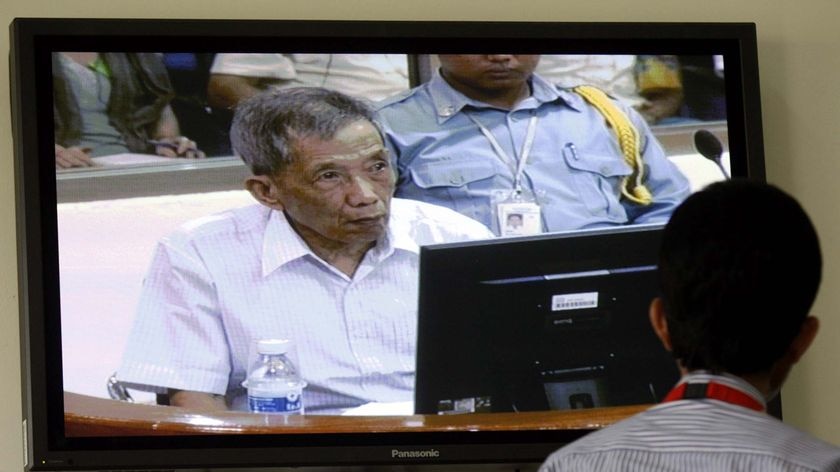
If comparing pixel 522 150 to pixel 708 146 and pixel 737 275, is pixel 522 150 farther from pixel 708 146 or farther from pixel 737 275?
pixel 737 275

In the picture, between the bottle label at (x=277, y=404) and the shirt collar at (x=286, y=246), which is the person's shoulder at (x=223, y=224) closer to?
the shirt collar at (x=286, y=246)

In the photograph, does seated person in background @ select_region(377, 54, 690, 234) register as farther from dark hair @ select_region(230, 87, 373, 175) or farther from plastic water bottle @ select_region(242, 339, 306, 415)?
plastic water bottle @ select_region(242, 339, 306, 415)

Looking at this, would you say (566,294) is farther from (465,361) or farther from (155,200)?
(155,200)

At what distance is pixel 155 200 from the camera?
9.91ft

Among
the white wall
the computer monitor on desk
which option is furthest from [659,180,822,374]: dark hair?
the white wall

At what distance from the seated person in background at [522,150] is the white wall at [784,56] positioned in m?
0.24

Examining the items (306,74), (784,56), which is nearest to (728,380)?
(306,74)

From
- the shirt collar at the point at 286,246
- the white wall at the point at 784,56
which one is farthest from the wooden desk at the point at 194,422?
the white wall at the point at 784,56

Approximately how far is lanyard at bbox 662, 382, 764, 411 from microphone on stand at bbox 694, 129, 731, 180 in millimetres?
1901

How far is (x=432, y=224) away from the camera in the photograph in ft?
10.1

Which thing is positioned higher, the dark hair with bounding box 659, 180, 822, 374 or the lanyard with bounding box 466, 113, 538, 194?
the lanyard with bounding box 466, 113, 538, 194

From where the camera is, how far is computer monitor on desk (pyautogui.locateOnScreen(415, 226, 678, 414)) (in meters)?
3.03

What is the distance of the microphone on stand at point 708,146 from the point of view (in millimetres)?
3182

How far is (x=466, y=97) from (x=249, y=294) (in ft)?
2.29
